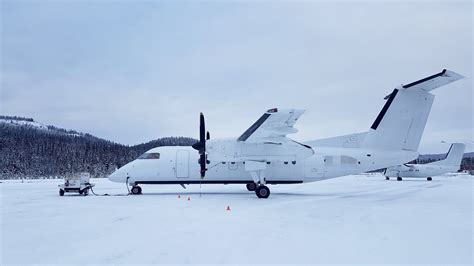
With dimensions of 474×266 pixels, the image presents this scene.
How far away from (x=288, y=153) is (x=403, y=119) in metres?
5.78

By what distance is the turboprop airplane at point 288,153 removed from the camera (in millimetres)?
14789

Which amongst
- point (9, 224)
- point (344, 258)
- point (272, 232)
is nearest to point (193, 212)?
point (272, 232)

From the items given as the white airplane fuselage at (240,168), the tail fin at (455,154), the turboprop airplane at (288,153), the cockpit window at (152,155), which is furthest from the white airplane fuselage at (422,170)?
the cockpit window at (152,155)

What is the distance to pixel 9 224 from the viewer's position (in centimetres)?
792

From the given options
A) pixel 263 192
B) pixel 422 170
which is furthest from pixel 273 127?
pixel 422 170

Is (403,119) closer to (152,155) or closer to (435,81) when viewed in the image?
(435,81)

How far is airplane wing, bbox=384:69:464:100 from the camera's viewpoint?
499 inches

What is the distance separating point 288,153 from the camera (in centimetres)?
1577

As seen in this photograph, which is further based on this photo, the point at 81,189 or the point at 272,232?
the point at 81,189

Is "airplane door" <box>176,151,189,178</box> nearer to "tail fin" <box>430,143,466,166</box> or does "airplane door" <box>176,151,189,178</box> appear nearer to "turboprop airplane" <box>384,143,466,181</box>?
"turboprop airplane" <box>384,143,466,181</box>

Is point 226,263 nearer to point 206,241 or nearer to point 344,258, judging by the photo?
point 206,241

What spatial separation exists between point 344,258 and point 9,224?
788 cm

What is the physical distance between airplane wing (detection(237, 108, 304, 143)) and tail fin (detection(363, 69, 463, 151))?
4668 mm

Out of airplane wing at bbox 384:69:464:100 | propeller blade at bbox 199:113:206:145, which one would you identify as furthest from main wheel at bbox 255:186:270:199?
airplane wing at bbox 384:69:464:100
